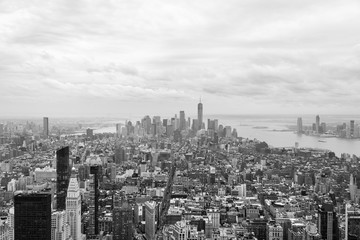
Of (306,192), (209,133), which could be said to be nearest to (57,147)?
(306,192)

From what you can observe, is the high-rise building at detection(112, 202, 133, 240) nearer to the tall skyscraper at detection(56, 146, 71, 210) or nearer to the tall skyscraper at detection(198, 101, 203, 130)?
the tall skyscraper at detection(56, 146, 71, 210)

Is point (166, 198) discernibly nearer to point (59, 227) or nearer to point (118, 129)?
point (118, 129)

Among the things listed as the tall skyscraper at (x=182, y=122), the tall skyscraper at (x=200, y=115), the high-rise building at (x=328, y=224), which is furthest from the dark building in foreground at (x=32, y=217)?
the tall skyscraper at (x=182, y=122)

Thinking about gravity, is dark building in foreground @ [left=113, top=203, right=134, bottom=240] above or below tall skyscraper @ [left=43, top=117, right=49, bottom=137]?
below

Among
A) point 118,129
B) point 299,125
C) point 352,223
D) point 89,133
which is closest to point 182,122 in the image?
point 118,129

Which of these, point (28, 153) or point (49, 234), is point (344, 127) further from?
point (28, 153)

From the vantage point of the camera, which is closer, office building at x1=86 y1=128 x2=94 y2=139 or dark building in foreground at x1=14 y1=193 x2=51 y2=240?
dark building in foreground at x1=14 y1=193 x2=51 y2=240

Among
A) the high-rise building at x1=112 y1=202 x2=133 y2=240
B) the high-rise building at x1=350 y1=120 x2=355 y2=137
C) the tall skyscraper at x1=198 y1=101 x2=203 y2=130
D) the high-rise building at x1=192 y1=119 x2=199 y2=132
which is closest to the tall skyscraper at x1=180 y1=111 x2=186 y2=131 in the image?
the high-rise building at x1=192 y1=119 x2=199 y2=132
